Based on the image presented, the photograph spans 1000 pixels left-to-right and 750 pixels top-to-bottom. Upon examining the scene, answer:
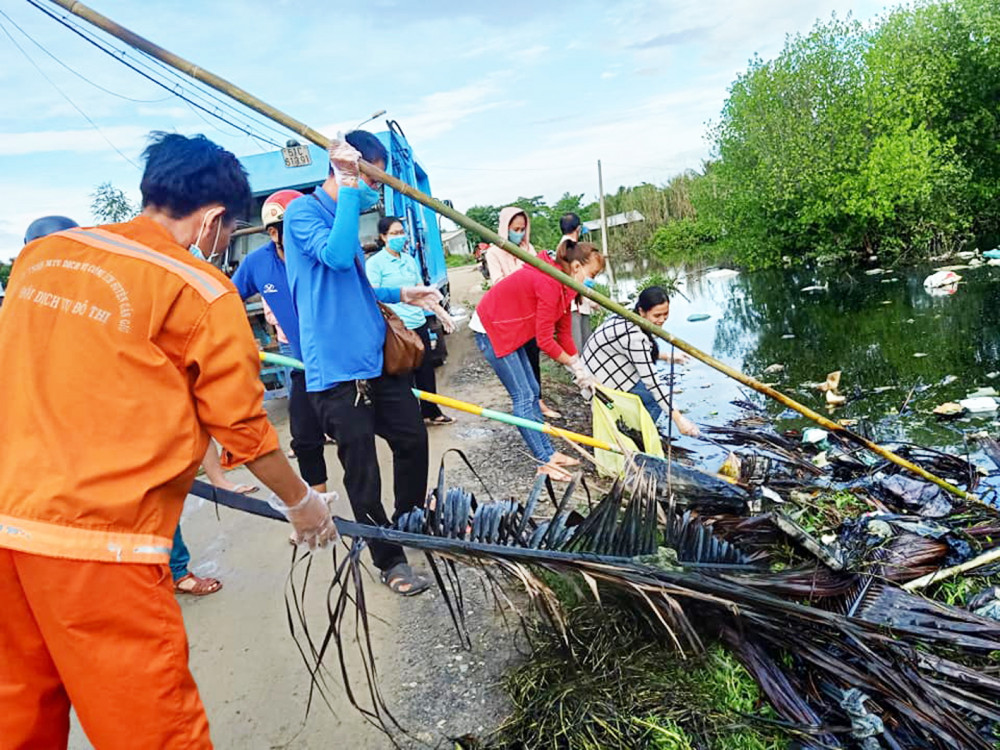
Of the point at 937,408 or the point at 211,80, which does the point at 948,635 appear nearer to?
the point at 211,80

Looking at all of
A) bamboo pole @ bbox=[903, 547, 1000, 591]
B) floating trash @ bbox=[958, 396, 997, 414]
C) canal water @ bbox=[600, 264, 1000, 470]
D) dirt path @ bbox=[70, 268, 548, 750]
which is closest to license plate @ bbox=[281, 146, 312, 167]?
dirt path @ bbox=[70, 268, 548, 750]

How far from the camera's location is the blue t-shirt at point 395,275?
5285 millimetres

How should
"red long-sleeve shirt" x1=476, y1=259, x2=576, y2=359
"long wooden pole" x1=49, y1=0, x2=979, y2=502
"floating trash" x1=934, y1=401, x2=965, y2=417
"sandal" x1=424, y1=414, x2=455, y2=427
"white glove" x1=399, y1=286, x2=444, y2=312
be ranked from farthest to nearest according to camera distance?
"sandal" x1=424, y1=414, x2=455, y2=427 < "floating trash" x1=934, y1=401, x2=965, y2=417 < "red long-sleeve shirt" x1=476, y1=259, x2=576, y2=359 < "white glove" x1=399, y1=286, x2=444, y2=312 < "long wooden pole" x1=49, y1=0, x2=979, y2=502

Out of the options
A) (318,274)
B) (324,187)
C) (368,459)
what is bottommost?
(368,459)

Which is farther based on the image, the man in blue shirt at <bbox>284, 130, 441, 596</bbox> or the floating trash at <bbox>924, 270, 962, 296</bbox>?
the floating trash at <bbox>924, 270, 962, 296</bbox>

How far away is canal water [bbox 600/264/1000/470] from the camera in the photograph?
17.9 ft

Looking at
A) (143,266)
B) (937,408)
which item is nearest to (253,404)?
(143,266)

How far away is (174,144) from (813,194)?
17539 mm

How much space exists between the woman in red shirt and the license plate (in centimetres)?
404

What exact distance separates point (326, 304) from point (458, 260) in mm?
33013

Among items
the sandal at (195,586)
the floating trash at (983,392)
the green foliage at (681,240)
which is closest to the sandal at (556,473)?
the sandal at (195,586)

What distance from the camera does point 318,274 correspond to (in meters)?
2.65

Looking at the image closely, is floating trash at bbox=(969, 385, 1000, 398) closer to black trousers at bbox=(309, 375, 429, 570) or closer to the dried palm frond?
the dried palm frond

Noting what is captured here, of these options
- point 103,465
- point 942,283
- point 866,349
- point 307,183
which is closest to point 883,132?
point 942,283
